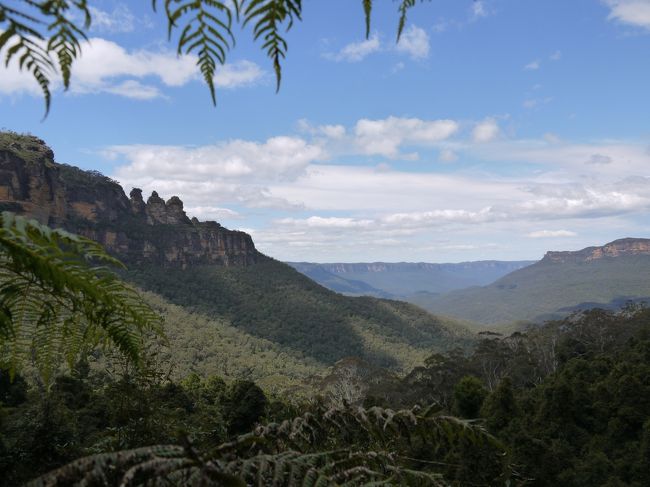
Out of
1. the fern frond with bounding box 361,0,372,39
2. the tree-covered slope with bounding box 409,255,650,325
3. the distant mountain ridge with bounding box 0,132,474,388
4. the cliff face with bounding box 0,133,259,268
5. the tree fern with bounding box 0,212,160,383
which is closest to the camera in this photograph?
the fern frond with bounding box 361,0,372,39

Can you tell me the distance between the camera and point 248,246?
86.7 metres

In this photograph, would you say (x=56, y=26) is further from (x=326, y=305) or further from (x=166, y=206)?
(x=166, y=206)

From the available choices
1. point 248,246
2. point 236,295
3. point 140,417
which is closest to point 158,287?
point 236,295

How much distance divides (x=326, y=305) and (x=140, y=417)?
67.4m

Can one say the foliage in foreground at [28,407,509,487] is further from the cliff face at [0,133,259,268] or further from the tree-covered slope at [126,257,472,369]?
the cliff face at [0,133,259,268]

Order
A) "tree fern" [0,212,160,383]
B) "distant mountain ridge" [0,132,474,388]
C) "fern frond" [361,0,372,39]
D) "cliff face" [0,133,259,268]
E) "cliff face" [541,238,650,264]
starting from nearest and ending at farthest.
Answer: "fern frond" [361,0,372,39], "tree fern" [0,212,160,383], "distant mountain ridge" [0,132,474,388], "cliff face" [0,133,259,268], "cliff face" [541,238,650,264]

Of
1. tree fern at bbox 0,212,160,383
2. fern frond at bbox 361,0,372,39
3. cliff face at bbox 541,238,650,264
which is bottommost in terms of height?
tree fern at bbox 0,212,160,383

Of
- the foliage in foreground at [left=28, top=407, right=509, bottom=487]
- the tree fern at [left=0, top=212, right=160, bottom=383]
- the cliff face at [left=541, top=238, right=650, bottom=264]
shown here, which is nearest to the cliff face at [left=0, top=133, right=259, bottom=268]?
the tree fern at [left=0, top=212, right=160, bottom=383]

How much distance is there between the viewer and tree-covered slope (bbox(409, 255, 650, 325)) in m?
142

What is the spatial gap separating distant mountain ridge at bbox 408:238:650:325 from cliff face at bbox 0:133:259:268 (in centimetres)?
9244

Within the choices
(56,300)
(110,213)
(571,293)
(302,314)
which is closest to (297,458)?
(56,300)

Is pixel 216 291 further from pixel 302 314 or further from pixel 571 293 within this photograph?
pixel 571 293

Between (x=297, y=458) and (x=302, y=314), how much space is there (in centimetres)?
6900

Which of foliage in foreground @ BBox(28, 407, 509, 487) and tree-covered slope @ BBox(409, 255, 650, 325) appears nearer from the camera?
foliage in foreground @ BBox(28, 407, 509, 487)
